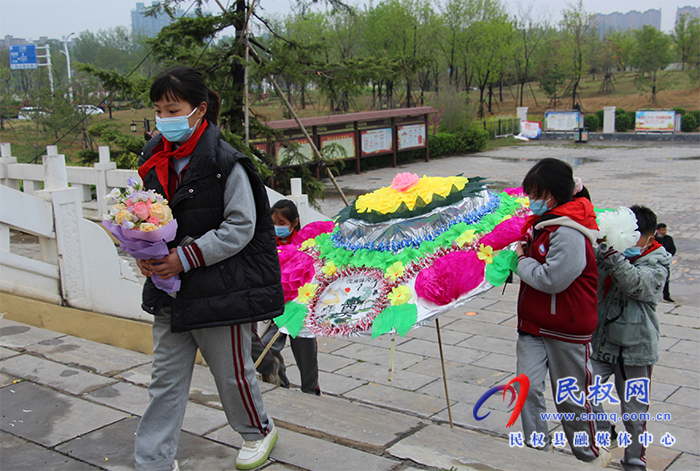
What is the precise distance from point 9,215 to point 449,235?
3.39 meters

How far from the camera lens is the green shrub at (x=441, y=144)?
2349cm

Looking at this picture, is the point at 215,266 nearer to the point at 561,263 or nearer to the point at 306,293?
the point at 306,293

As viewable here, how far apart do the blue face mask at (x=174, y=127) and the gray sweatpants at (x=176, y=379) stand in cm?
70

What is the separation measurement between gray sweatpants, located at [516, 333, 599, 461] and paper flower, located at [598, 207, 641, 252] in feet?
1.79

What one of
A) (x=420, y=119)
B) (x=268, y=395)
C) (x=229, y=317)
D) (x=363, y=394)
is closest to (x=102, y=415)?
(x=268, y=395)

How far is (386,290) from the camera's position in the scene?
312cm

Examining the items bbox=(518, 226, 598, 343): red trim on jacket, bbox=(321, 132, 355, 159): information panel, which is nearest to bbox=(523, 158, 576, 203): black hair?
bbox=(518, 226, 598, 343): red trim on jacket

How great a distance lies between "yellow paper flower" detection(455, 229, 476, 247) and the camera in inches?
123

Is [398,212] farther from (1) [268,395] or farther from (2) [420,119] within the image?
(2) [420,119]

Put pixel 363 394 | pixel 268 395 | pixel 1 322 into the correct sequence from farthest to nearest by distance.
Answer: pixel 1 322 < pixel 363 394 < pixel 268 395

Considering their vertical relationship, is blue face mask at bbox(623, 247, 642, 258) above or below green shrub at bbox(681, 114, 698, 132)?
below

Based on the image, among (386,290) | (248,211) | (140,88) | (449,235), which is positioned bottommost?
(386,290)

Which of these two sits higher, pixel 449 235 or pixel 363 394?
pixel 449 235

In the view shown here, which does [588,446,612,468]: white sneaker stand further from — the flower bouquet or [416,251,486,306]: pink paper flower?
the flower bouquet
